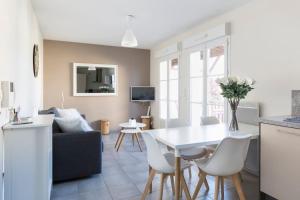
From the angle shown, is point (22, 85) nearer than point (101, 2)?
Yes

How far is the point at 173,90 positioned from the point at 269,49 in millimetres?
2794

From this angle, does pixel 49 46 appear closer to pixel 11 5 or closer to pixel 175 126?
pixel 11 5

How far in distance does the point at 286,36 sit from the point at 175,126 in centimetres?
183

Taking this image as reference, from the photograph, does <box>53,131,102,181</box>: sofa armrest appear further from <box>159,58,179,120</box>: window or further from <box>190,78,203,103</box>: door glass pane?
<box>159,58,179,120</box>: window

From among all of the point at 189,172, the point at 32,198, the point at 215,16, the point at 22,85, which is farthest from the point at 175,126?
the point at 215,16

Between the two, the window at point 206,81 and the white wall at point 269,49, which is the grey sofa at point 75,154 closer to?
the window at point 206,81

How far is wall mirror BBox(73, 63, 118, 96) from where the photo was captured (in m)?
5.96

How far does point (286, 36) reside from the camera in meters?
2.68

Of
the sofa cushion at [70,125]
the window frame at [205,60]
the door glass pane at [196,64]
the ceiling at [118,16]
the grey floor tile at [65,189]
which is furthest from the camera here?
the door glass pane at [196,64]

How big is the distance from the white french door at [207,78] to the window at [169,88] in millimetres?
711

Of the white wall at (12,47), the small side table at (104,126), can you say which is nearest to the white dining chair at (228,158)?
the white wall at (12,47)

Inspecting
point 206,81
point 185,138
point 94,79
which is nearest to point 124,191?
point 185,138

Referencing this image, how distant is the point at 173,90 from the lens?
215 inches

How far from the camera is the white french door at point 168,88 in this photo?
17.5ft
